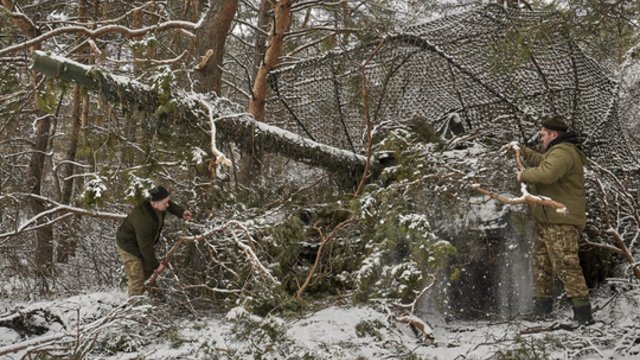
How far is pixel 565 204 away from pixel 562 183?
18 centimetres

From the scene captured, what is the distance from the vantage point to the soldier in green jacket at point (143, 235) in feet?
19.8

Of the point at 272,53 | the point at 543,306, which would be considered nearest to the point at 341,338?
the point at 543,306

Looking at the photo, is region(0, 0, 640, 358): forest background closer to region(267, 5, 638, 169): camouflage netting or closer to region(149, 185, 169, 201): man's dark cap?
region(149, 185, 169, 201): man's dark cap

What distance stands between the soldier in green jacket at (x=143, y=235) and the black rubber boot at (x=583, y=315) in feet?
11.9

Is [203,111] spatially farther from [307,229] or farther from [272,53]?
[272,53]

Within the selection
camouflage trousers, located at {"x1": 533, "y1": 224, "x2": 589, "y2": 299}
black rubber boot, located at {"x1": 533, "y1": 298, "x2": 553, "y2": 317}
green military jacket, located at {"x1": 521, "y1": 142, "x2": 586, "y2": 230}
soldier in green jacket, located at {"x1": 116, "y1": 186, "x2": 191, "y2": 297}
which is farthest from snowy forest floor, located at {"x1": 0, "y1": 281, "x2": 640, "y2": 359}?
green military jacket, located at {"x1": 521, "y1": 142, "x2": 586, "y2": 230}

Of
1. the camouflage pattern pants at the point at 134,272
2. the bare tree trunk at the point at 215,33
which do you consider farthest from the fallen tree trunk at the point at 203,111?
the bare tree trunk at the point at 215,33

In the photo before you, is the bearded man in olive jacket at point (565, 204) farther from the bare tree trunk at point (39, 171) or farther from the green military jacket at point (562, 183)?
the bare tree trunk at point (39, 171)

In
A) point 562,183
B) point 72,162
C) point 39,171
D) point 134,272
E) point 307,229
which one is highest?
point 72,162

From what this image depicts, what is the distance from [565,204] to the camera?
17.7ft

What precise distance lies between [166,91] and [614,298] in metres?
4.60

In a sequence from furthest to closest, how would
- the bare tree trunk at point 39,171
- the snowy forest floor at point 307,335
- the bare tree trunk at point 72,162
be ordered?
1. the bare tree trunk at point 72,162
2. the bare tree trunk at point 39,171
3. the snowy forest floor at point 307,335

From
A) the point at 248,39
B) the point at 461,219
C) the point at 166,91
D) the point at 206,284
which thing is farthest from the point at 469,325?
the point at 248,39

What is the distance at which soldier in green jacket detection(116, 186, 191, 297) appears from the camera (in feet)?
19.8
